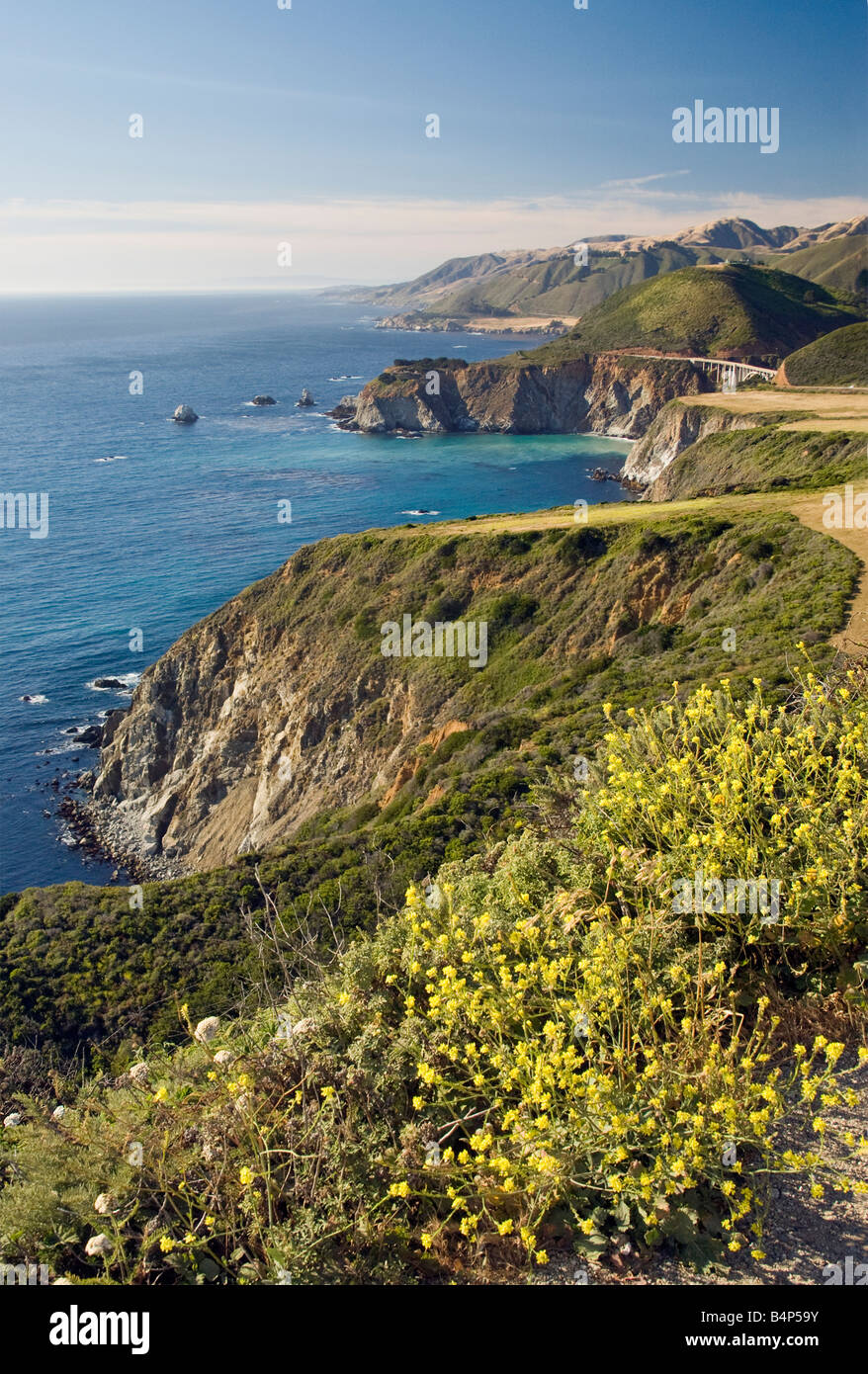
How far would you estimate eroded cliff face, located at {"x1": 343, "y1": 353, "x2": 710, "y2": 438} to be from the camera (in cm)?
14788

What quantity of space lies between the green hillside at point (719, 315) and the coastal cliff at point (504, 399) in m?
11.4

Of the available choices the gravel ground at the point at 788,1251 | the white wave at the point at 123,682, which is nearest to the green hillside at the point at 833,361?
the white wave at the point at 123,682

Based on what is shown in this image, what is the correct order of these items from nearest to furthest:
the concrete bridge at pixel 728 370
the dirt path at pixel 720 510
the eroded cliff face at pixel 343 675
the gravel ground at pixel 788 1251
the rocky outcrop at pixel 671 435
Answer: the gravel ground at pixel 788 1251, the dirt path at pixel 720 510, the eroded cliff face at pixel 343 675, the rocky outcrop at pixel 671 435, the concrete bridge at pixel 728 370

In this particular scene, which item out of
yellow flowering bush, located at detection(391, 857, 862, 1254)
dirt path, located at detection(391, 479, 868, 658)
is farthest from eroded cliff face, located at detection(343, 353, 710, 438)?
yellow flowering bush, located at detection(391, 857, 862, 1254)

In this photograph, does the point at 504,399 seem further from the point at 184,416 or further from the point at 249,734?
the point at 249,734

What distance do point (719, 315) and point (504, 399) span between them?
43.2 m

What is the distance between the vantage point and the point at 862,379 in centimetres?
10138

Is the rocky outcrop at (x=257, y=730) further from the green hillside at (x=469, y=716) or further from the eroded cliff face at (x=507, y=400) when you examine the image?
the eroded cliff face at (x=507, y=400)

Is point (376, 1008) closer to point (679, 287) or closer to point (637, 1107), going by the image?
point (637, 1107)

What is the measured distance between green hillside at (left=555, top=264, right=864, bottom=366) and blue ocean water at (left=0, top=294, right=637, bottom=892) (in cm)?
2889

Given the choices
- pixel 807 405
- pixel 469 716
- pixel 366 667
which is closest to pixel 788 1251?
pixel 469 716

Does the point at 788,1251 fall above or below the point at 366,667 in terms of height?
above

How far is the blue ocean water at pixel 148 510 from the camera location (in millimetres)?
56344

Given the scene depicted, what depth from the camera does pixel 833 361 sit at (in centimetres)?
10975
